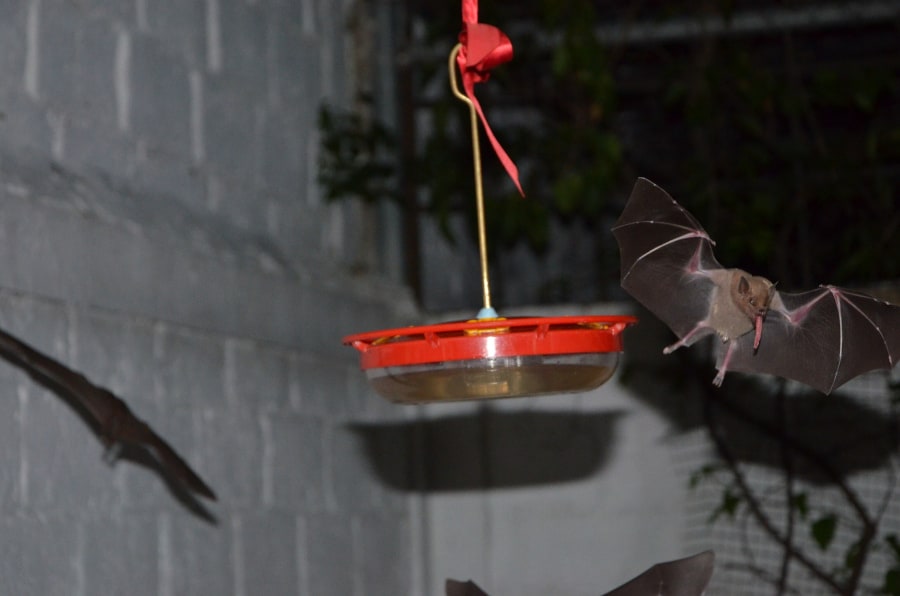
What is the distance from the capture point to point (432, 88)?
4934mm

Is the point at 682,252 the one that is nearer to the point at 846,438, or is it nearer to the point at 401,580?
the point at 846,438

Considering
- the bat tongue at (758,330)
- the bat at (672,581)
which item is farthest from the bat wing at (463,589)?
the bat tongue at (758,330)

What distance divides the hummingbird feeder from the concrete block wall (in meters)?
0.90

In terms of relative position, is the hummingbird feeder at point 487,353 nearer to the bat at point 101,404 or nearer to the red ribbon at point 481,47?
the red ribbon at point 481,47

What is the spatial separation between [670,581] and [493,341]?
0.54 metres

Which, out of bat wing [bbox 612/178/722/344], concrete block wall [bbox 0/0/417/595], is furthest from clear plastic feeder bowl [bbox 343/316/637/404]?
concrete block wall [bbox 0/0/417/595]

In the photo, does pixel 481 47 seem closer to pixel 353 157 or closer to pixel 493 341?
pixel 493 341

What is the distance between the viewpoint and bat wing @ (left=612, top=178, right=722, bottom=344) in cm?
216

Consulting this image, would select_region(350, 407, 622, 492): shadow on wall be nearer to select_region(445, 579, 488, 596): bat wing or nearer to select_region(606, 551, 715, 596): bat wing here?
select_region(445, 579, 488, 596): bat wing

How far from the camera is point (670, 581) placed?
1.99 m

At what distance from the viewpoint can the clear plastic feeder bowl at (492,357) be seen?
5.76ft

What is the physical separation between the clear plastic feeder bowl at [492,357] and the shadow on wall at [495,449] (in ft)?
7.82

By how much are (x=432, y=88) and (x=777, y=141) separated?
53.3 inches

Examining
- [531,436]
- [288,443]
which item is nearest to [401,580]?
[531,436]
